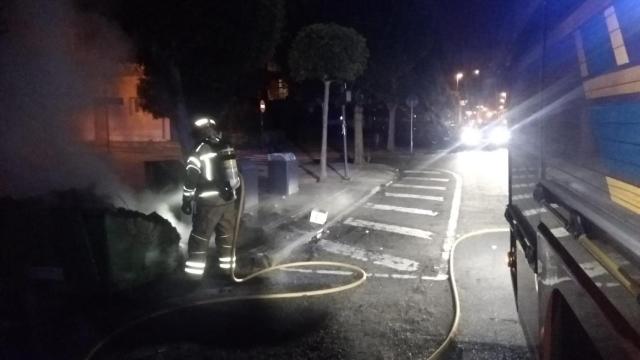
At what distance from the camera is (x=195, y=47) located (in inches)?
357

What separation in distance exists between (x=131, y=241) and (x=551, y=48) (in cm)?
419

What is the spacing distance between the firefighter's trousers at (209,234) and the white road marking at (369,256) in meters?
1.98

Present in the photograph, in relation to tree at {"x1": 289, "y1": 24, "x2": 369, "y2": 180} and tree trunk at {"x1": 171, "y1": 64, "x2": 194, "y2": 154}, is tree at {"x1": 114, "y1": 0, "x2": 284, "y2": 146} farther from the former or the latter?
tree at {"x1": 289, "y1": 24, "x2": 369, "y2": 180}

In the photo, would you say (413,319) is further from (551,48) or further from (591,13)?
(591,13)

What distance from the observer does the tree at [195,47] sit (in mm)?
8461

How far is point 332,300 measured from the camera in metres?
5.75

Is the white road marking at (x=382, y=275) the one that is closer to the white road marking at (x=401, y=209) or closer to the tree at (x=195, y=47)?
the tree at (x=195, y=47)

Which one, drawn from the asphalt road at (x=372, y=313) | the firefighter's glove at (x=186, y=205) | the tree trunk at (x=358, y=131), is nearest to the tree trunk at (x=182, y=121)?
the asphalt road at (x=372, y=313)

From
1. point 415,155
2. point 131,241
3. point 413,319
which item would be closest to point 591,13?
point 413,319

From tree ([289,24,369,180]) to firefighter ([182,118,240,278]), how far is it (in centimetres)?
772

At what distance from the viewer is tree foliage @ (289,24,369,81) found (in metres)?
13.4

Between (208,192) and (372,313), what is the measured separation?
2083mm

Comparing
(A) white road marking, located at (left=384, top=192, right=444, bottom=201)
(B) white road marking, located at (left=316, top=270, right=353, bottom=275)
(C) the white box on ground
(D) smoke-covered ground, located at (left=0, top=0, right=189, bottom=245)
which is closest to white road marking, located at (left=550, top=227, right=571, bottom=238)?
(B) white road marking, located at (left=316, top=270, right=353, bottom=275)

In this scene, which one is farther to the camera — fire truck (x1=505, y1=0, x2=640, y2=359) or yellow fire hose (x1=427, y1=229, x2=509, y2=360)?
yellow fire hose (x1=427, y1=229, x2=509, y2=360)
